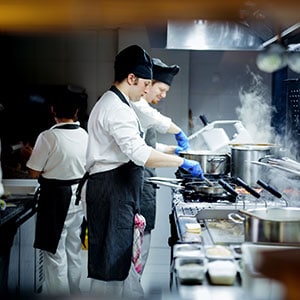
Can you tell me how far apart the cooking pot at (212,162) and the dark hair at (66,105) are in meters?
0.52

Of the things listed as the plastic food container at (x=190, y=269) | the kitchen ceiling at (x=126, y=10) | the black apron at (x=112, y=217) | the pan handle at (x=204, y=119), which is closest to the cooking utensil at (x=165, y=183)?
the black apron at (x=112, y=217)

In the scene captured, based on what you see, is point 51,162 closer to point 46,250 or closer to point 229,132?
point 46,250

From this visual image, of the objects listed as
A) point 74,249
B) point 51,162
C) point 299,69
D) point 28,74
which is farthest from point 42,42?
point 299,69

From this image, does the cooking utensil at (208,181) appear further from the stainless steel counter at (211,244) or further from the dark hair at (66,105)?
the dark hair at (66,105)

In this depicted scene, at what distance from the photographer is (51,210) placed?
1514mm

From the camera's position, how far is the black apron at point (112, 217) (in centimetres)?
146

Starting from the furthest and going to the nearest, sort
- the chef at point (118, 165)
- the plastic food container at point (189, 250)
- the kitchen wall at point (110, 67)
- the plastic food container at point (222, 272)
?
1. the chef at point (118, 165)
2. the kitchen wall at point (110, 67)
3. the plastic food container at point (189, 250)
4. the plastic food container at point (222, 272)

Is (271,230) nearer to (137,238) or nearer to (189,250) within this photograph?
(189,250)

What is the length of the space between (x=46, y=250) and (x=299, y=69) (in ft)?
3.23

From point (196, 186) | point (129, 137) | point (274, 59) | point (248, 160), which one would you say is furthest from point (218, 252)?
point (274, 59)

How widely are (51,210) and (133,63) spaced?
0.50 metres

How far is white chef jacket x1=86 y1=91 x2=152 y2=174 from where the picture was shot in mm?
1349

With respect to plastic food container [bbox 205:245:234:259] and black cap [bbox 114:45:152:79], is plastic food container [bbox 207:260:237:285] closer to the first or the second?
plastic food container [bbox 205:245:234:259]

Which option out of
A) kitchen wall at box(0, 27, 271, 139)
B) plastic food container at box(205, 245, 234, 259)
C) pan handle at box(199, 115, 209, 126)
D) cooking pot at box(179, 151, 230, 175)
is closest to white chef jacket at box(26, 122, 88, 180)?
kitchen wall at box(0, 27, 271, 139)
